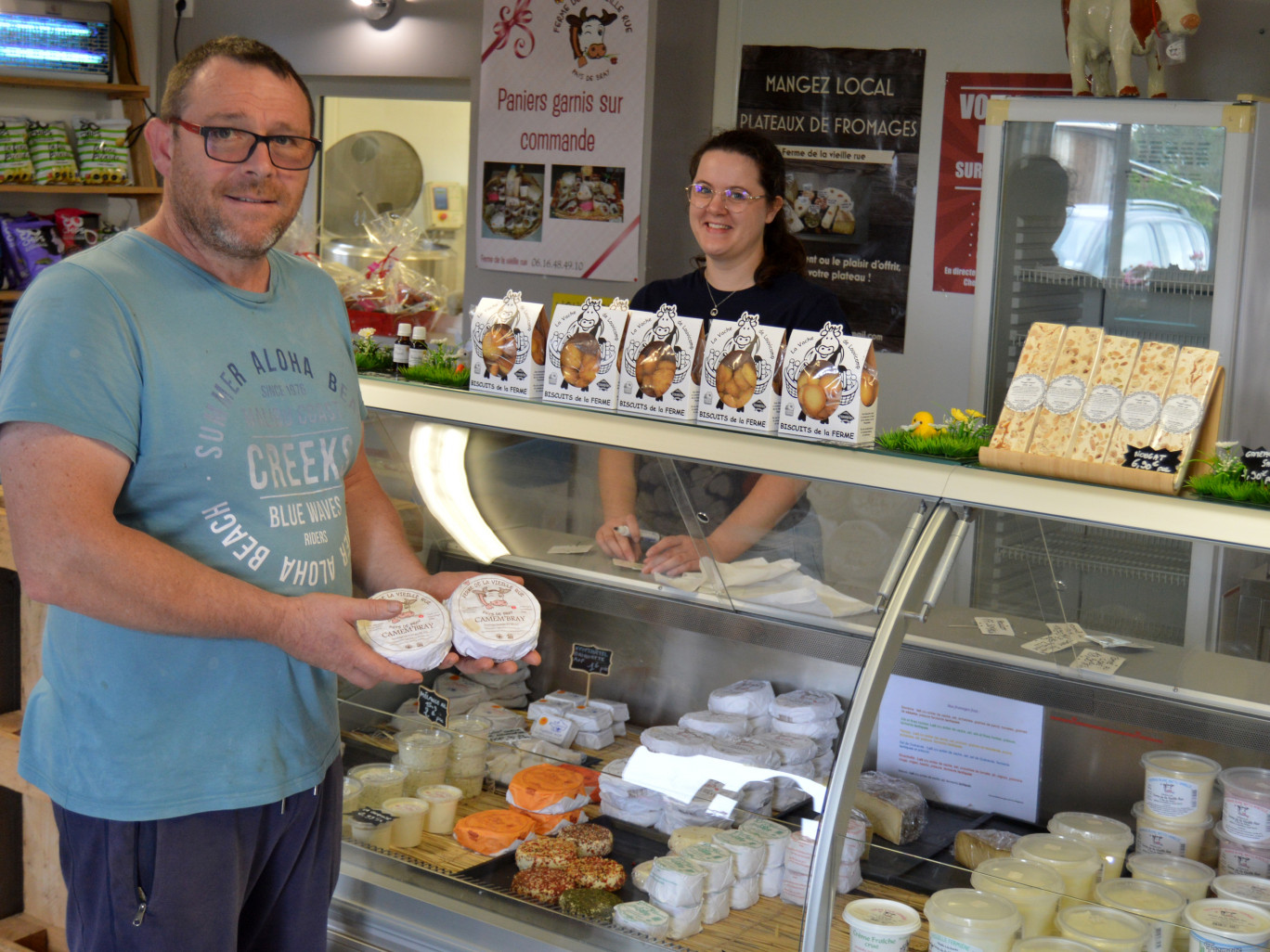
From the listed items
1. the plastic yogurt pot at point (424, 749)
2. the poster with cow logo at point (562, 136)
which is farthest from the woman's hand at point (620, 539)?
the poster with cow logo at point (562, 136)

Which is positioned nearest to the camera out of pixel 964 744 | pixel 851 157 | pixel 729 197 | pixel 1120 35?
pixel 964 744

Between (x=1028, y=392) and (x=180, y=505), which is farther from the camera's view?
Result: (x=1028, y=392)

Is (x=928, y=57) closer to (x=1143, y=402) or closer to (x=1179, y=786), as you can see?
(x=1143, y=402)

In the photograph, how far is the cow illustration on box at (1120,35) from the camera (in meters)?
3.50

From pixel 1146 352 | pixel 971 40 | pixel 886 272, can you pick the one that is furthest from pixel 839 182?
pixel 1146 352

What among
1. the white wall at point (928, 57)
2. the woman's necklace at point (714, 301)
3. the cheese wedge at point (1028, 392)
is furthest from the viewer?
the white wall at point (928, 57)

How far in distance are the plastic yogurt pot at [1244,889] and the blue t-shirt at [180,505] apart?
52.0 inches

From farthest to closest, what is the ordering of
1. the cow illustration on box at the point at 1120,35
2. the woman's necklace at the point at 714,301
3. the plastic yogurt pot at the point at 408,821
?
1. the cow illustration on box at the point at 1120,35
2. the woman's necklace at the point at 714,301
3. the plastic yogurt pot at the point at 408,821

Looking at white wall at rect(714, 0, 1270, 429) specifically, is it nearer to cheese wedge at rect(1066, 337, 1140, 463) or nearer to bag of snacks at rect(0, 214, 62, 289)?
cheese wedge at rect(1066, 337, 1140, 463)

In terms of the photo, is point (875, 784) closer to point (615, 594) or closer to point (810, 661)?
point (810, 661)

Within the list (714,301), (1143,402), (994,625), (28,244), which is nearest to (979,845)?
(994,625)

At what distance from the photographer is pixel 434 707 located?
2383 millimetres

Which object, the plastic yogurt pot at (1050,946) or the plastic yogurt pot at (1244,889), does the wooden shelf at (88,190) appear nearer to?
the plastic yogurt pot at (1050,946)

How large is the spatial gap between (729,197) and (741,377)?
100 centimetres
